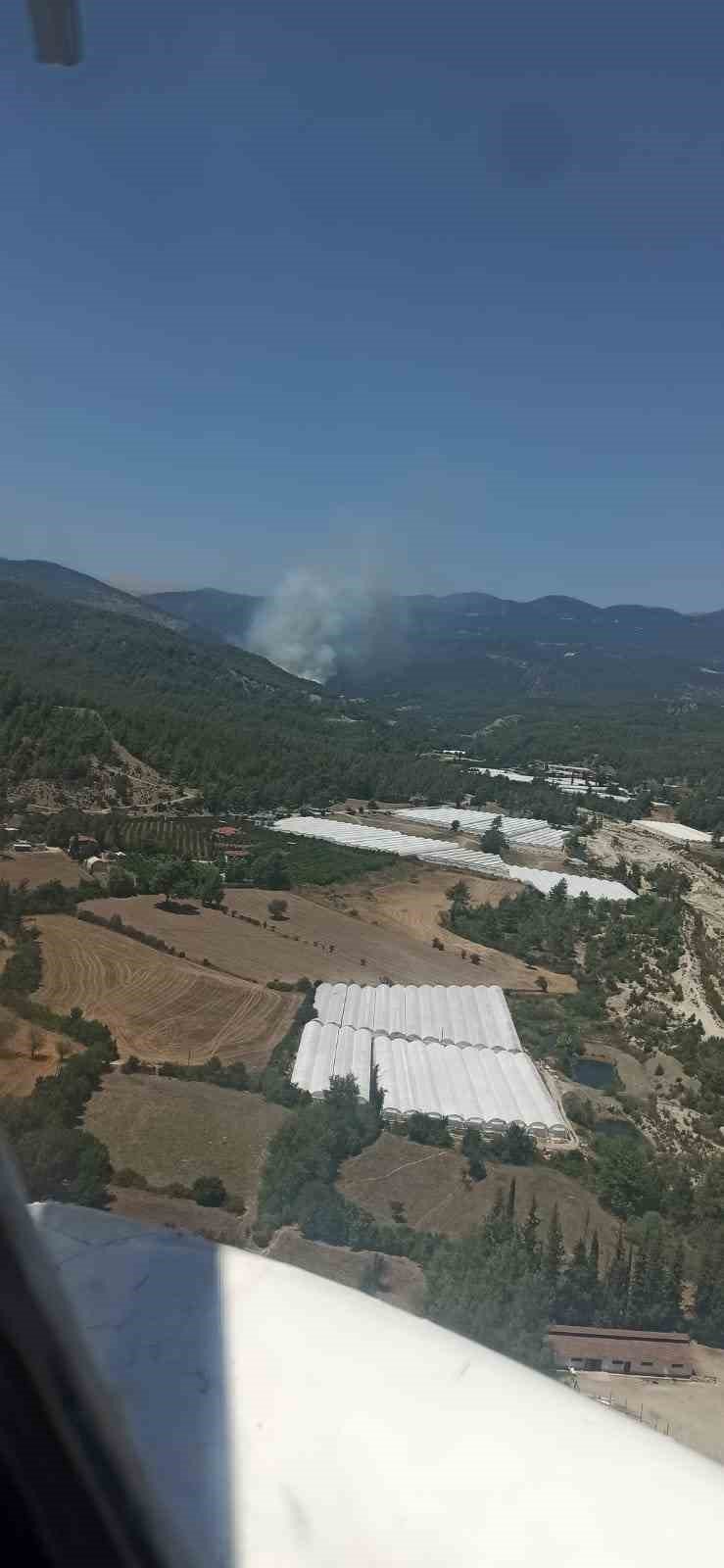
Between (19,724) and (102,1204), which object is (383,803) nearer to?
(19,724)

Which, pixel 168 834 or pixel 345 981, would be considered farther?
pixel 168 834

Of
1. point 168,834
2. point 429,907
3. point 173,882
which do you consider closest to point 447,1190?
point 173,882

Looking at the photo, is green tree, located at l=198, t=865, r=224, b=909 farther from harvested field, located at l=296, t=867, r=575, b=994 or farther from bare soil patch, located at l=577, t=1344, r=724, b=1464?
bare soil patch, located at l=577, t=1344, r=724, b=1464

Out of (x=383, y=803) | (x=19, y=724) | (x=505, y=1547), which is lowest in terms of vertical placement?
(x=383, y=803)

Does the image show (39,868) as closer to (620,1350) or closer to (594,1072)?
(594,1072)

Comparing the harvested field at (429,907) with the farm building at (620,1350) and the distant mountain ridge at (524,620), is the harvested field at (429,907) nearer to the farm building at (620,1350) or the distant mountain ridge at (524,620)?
the farm building at (620,1350)

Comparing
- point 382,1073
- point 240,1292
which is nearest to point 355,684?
point 382,1073
